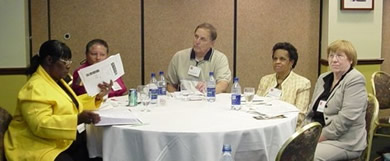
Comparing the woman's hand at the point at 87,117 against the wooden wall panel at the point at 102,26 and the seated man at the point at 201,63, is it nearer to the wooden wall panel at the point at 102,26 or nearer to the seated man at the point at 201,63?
the seated man at the point at 201,63

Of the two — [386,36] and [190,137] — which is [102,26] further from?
[386,36]

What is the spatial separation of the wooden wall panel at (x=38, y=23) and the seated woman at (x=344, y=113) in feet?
10.7

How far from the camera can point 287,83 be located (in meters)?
4.02

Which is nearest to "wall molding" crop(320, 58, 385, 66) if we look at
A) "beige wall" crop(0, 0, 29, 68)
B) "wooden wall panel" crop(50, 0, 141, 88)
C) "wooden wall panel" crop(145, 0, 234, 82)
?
"wooden wall panel" crop(145, 0, 234, 82)

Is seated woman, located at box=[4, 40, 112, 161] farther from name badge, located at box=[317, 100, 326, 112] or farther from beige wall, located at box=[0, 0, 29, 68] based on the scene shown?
beige wall, located at box=[0, 0, 29, 68]

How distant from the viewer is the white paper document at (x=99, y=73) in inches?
122

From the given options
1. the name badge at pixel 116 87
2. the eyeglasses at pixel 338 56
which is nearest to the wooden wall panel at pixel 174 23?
the name badge at pixel 116 87

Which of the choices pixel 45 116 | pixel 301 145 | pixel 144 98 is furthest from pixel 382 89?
pixel 45 116

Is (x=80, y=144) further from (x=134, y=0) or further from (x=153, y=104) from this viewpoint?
(x=134, y=0)

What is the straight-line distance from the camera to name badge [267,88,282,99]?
3992mm

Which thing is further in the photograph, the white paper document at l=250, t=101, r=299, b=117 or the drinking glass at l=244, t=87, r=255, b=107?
the drinking glass at l=244, t=87, r=255, b=107

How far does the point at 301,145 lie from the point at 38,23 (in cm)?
377

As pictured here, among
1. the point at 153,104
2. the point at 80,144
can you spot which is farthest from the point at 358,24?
the point at 80,144

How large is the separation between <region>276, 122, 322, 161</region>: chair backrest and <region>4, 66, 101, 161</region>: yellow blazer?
3.96 feet
